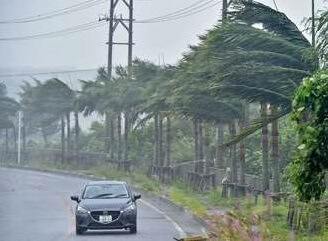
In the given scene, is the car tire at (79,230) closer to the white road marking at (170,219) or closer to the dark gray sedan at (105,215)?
the dark gray sedan at (105,215)

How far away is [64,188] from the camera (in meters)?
47.5

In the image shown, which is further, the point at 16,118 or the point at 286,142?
the point at 16,118

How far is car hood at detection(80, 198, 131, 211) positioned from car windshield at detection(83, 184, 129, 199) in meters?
0.31

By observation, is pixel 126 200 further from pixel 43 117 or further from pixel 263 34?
pixel 43 117

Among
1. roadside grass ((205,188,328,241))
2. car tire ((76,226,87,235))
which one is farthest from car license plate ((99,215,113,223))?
roadside grass ((205,188,328,241))

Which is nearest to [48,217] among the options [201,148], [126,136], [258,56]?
[258,56]

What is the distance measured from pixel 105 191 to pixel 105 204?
102 centimetres

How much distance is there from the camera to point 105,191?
1071 inches

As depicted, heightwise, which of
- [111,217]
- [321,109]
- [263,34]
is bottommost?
[111,217]

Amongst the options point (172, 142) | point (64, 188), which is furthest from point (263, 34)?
point (172, 142)

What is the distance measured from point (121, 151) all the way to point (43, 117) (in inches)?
888

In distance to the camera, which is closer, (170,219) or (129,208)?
(129,208)

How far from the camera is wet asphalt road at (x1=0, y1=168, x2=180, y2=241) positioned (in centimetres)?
2527

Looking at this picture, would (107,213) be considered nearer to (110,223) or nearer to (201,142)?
(110,223)
